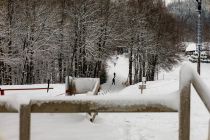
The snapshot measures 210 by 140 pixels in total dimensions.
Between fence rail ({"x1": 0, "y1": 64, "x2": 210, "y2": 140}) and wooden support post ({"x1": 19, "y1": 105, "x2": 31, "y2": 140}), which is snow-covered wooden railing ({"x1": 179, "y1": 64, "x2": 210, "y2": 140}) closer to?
fence rail ({"x1": 0, "y1": 64, "x2": 210, "y2": 140})

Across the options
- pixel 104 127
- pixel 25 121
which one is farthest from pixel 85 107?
pixel 104 127

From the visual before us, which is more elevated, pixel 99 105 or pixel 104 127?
pixel 99 105

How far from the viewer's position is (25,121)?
11.0 ft

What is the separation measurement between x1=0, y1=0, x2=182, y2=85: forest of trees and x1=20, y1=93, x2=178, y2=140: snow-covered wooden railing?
32160 millimetres

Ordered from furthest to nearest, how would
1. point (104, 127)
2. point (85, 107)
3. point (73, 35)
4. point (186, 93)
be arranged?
1. point (73, 35)
2. point (104, 127)
3. point (85, 107)
4. point (186, 93)

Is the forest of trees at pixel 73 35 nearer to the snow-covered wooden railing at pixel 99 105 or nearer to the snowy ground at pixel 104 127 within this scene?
the snowy ground at pixel 104 127

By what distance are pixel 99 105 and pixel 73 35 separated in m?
38.7

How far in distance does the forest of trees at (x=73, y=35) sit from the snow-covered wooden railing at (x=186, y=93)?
32393 millimetres

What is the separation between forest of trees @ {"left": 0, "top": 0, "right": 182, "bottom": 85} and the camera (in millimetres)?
38125

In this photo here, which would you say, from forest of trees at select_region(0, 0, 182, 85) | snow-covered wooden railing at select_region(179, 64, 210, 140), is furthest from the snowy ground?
forest of trees at select_region(0, 0, 182, 85)

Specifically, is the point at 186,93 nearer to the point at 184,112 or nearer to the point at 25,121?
the point at 184,112

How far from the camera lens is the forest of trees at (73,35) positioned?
125 feet

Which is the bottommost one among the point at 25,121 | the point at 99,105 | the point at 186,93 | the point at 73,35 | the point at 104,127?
the point at 104,127

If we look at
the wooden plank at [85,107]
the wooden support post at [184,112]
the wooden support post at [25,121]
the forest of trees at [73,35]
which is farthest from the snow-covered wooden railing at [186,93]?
the forest of trees at [73,35]
